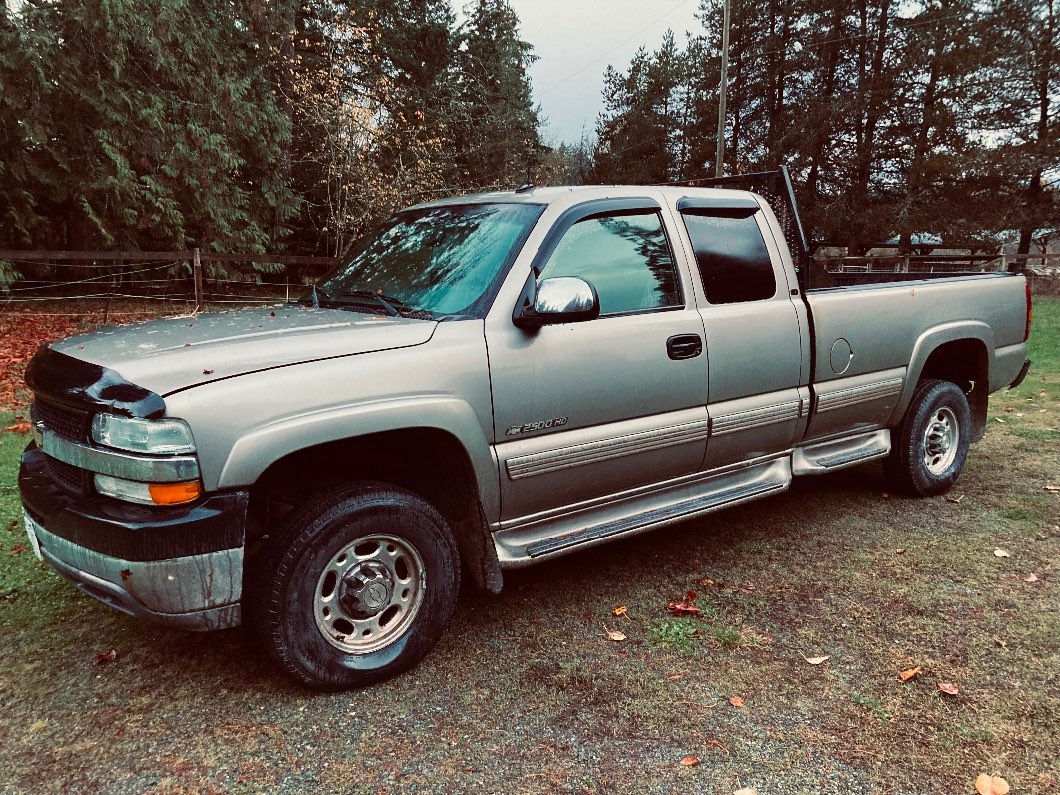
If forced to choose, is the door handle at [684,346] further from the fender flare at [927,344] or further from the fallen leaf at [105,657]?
the fallen leaf at [105,657]

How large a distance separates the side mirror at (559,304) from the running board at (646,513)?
902 millimetres

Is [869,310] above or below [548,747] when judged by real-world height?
above

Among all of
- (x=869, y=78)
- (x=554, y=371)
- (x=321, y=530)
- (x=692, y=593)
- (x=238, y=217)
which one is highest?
(x=869, y=78)

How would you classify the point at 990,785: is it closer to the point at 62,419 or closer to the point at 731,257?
the point at 731,257

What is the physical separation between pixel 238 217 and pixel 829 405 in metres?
17.7

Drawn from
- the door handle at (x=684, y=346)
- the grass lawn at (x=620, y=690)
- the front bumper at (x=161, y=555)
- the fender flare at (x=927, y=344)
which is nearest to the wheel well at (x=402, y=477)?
the front bumper at (x=161, y=555)

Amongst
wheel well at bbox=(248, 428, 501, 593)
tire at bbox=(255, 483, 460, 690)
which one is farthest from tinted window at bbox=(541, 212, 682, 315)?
tire at bbox=(255, 483, 460, 690)

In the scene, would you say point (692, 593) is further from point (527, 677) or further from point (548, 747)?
point (548, 747)

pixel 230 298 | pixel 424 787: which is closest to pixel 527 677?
pixel 424 787

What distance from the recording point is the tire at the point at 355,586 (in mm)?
2740

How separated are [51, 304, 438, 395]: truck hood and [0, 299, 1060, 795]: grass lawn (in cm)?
123

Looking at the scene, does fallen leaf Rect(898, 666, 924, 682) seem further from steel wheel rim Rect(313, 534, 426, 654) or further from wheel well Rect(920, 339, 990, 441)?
wheel well Rect(920, 339, 990, 441)

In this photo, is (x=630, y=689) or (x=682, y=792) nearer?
(x=682, y=792)

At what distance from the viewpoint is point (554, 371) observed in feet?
10.7
